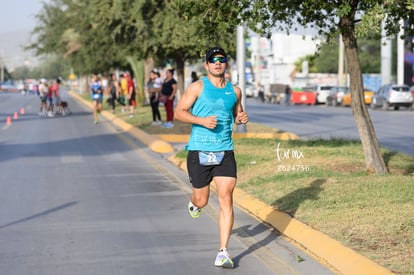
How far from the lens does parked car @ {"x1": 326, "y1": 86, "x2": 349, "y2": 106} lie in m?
58.0

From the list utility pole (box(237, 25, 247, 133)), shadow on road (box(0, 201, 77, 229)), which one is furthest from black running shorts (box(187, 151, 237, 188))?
utility pole (box(237, 25, 247, 133))

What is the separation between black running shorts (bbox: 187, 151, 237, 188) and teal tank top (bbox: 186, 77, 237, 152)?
9 cm

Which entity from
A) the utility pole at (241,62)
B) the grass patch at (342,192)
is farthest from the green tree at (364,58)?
the grass patch at (342,192)

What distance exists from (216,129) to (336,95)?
51196mm

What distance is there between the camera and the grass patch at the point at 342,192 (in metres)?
8.34

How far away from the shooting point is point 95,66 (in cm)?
5803

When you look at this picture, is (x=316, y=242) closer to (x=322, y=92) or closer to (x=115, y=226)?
(x=115, y=226)

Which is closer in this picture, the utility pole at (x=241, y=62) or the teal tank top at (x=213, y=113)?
the teal tank top at (x=213, y=113)

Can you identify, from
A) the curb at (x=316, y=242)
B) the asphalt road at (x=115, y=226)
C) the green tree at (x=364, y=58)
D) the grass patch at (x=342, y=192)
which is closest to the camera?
the curb at (x=316, y=242)

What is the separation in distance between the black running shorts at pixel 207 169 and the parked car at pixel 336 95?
5008cm

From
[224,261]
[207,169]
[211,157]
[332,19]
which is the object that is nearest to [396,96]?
[332,19]

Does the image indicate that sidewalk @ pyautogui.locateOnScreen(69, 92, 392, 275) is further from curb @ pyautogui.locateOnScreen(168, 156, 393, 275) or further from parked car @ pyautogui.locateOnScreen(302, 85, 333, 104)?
parked car @ pyautogui.locateOnScreen(302, 85, 333, 104)

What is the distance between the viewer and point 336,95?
58.5 meters

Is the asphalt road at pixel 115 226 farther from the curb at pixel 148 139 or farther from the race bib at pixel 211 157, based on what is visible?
the curb at pixel 148 139
